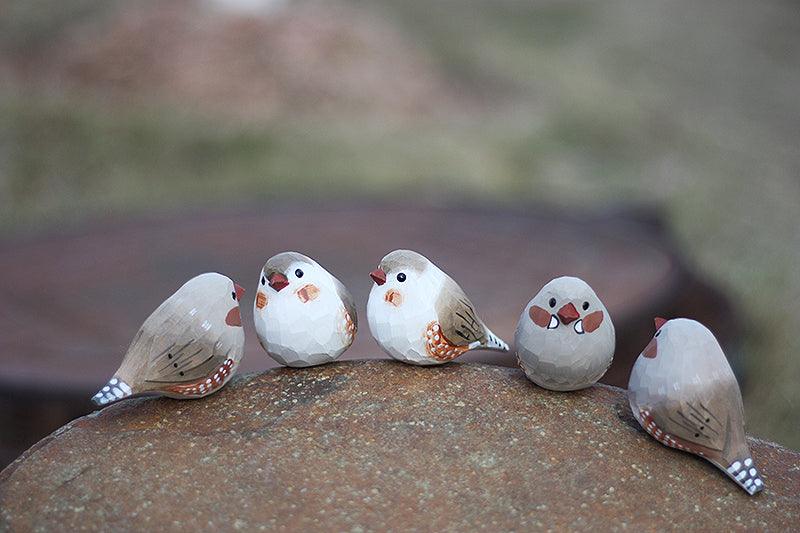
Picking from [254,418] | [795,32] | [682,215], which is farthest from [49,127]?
[795,32]

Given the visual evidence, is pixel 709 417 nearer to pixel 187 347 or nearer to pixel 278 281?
pixel 278 281

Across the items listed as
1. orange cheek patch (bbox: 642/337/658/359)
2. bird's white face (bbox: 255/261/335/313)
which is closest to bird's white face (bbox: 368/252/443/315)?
bird's white face (bbox: 255/261/335/313)

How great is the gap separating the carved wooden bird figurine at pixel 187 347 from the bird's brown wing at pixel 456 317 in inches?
17.0

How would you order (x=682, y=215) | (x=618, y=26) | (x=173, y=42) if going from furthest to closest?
(x=618, y=26) < (x=173, y=42) < (x=682, y=215)

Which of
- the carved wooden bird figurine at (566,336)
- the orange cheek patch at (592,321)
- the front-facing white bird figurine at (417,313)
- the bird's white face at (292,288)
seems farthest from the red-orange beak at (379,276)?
the orange cheek patch at (592,321)

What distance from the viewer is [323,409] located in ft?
6.43

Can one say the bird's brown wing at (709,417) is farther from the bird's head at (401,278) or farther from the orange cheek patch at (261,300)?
the orange cheek patch at (261,300)

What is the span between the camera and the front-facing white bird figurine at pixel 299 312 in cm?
200

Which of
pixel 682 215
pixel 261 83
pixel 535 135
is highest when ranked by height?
pixel 261 83

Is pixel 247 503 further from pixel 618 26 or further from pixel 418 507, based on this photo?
pixel 618 26

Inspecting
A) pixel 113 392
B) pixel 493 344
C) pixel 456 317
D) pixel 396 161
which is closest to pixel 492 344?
pixel 493 344

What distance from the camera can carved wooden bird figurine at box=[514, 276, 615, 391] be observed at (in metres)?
1.91

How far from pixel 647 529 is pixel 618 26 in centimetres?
876

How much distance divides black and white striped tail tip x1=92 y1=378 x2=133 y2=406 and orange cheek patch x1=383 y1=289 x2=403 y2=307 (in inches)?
21.8
